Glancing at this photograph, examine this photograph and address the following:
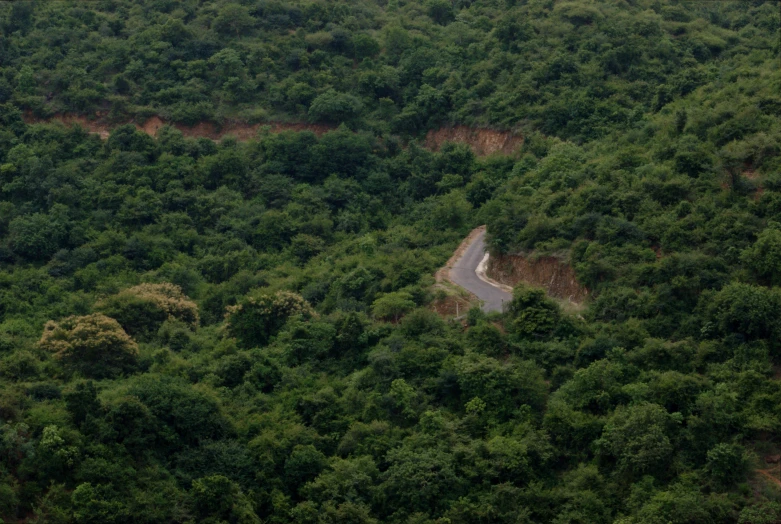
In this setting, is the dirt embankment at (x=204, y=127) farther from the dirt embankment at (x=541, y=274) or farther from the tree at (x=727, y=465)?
the tree at (x=727, y=465)

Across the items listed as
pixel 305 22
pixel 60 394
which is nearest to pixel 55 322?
pixel 60 394

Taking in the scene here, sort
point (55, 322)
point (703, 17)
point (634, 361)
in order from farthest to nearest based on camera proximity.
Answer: point (703, 17) → point (55, 322) → point (634, 361)

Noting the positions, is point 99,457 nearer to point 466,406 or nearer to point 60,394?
point 60,394

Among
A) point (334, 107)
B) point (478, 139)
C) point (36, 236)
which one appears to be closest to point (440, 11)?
point (334, 107)

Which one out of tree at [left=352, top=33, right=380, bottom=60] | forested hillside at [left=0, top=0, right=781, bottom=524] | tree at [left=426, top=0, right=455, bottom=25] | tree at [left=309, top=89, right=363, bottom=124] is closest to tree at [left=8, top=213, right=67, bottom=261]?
forested hillside at [left=0, top=0, right=781, bottom=524]

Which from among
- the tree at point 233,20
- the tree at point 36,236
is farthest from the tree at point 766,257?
the tree at point 233,20

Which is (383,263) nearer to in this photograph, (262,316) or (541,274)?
(262,316)
